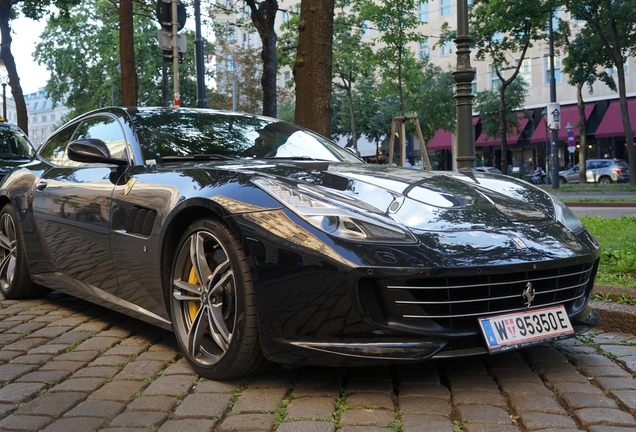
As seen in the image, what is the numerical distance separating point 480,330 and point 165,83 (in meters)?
24.3

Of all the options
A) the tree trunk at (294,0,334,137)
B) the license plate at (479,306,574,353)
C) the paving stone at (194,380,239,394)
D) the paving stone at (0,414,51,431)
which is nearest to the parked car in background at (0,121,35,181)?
the tree trunk at (294,0,334,137)

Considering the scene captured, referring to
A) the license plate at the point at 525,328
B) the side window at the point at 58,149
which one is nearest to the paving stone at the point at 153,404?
the license plate at the point at 525,328

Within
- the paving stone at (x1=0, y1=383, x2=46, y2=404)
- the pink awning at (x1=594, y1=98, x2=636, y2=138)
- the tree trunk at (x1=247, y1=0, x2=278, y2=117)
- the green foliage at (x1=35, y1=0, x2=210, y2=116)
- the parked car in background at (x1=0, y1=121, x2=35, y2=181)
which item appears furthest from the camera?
the green foliage at (x1=35, y1=0, x2=210, y2=116)

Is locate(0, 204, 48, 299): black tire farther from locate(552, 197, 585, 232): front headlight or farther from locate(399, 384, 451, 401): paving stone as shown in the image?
locate(552, 197, 585, 232): front headlight

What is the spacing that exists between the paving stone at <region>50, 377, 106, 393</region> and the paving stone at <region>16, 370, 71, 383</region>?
7cm

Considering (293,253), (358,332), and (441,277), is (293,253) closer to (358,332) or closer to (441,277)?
(358,332)

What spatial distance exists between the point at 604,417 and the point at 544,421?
9.1 inches

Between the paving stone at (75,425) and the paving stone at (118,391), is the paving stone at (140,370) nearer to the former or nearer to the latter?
the paving stone at (118,391)

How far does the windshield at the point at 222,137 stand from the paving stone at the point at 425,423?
1891mm

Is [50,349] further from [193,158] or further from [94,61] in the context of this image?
[94,61]

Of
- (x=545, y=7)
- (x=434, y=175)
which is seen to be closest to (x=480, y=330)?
(x=434, y=175)

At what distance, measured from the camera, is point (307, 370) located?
3.47m

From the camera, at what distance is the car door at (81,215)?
413 cm

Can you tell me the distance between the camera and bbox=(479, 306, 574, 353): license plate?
9.84ft
